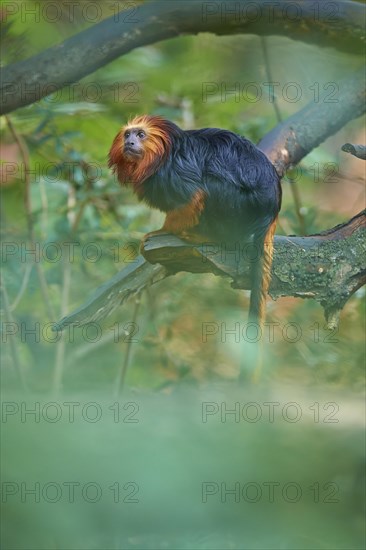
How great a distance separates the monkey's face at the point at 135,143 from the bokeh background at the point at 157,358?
0.75 metres

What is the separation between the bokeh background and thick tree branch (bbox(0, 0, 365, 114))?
11.2 inches

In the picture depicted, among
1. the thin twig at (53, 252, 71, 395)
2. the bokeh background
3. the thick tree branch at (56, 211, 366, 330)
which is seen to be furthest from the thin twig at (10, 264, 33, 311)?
the thick tree branch at (56, 211, 366, 330)

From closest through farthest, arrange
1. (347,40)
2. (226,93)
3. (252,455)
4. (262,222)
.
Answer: (262,222) → (347,40) → (252,455) → (226,93)

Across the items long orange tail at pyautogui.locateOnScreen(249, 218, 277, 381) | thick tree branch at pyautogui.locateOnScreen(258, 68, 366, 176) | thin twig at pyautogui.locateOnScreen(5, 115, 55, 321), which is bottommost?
thin twig at pyautogui.locateOnScreen(5, 115, 55, 321)

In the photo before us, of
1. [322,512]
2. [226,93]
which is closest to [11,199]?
[226,93]

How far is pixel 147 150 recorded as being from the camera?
1993 mm

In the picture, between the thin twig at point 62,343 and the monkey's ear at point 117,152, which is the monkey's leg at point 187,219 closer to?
the monkey's ear at point 117,152

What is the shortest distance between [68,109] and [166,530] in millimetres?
1695

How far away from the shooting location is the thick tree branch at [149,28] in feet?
7.99

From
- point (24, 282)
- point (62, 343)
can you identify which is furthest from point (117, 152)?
point (62, 343)

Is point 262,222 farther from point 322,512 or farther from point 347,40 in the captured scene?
point 322,512

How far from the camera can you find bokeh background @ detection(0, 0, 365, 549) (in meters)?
2.60

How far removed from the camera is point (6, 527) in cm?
239

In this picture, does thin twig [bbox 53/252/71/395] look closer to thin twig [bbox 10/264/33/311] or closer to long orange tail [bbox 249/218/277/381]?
thin twig [bbox 10/264/33/311]
